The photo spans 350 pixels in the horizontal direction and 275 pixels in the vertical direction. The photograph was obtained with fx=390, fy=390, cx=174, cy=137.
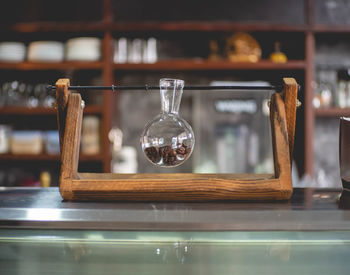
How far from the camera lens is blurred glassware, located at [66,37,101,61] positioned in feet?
8.46

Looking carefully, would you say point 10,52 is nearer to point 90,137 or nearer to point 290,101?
point 90,137

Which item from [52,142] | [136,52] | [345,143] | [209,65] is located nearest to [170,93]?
[345,143]

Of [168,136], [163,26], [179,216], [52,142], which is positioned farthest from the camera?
[52,142]

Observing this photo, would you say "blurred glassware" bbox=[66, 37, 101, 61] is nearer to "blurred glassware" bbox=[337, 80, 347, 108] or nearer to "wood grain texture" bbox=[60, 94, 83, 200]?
"blurred glassware" bbox=[337, 80, 347, 108]

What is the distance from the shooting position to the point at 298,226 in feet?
2.18

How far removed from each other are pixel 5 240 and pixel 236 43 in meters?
2.17

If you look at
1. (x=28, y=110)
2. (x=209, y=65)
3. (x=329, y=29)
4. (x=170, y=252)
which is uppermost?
(x=329, y=29)

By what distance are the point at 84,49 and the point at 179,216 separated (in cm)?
213

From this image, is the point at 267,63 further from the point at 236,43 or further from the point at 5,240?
the point at 5,240

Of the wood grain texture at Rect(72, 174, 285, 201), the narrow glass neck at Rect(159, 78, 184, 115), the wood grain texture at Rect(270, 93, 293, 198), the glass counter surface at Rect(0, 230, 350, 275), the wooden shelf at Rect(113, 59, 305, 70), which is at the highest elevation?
the wooden shelf at Rect(113, 59, 305, 70)

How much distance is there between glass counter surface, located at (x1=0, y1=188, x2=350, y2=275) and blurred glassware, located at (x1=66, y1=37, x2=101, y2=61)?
1980 millimetres

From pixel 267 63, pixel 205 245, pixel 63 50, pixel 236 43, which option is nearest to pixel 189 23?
pixel 236 43

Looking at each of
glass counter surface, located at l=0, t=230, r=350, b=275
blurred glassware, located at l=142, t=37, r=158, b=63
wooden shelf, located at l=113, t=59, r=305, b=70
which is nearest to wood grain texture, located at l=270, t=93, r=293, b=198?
glass counter surface, located at l=0, t=230, r=350, b=275

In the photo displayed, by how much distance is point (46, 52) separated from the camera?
2578mm
